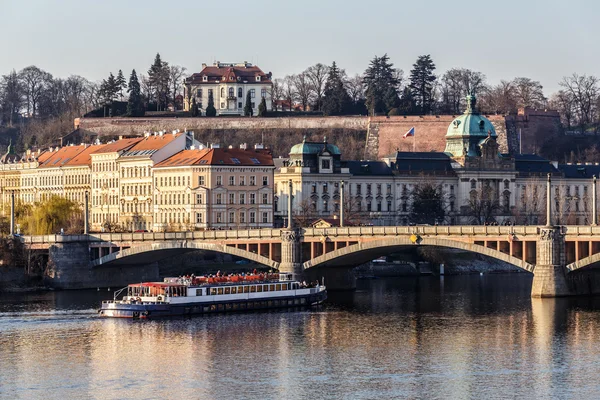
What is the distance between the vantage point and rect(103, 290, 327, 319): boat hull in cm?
9800

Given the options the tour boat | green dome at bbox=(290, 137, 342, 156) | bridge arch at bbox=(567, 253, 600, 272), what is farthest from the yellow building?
bridge arch at bbox=(567, 253, 600, 272)

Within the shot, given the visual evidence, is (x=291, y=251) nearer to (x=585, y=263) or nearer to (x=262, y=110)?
(x=585, y=263)

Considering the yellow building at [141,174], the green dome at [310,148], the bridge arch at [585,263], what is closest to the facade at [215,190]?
the yellow building at [141,174]

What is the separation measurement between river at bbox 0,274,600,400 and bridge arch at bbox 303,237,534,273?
103 inches

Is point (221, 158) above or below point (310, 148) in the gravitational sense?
below

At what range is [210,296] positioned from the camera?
101m

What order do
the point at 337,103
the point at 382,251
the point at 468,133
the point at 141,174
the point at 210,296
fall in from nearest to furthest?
the point at 210,296
the point at 382,251
the point at 141,174
the point at 468,133
the point at 337,103

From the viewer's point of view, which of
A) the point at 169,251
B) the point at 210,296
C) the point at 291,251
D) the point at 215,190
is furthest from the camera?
the point at 215,190

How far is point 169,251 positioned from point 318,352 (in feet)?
114

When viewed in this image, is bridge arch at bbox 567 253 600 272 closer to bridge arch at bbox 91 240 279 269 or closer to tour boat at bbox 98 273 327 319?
tour boat at bbox 98 273 327 319

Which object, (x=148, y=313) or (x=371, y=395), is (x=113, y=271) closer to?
(x=148, y=313)

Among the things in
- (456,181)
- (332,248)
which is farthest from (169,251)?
(456,181)

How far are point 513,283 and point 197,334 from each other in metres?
40.9

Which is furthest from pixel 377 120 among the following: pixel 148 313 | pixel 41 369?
pixel 41 369
